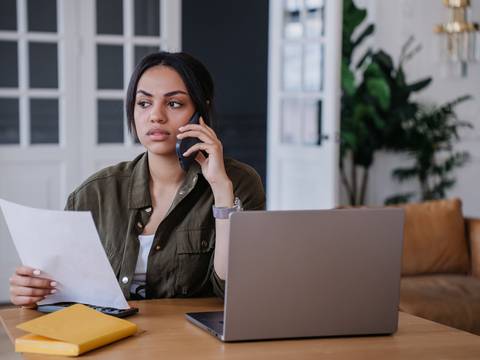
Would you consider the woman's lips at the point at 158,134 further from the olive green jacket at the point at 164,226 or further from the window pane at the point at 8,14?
the window pane at the point at 8,14

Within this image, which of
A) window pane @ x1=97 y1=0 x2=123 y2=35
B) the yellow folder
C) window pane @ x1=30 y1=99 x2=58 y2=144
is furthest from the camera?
window pane @ x1=97 y1=0 x2=123 y2=35

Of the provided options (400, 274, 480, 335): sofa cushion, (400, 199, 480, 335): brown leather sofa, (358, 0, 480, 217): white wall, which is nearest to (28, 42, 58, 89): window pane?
(400, 199, 480, 335): brown leather sofa

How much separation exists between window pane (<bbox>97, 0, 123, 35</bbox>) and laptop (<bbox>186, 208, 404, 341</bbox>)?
415 centimetres

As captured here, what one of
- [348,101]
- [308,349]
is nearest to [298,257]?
[308,349]

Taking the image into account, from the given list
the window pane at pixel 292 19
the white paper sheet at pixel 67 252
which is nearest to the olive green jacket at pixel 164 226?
the white paper sheet at pixel 67 252

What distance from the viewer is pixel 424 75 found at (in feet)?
22.1

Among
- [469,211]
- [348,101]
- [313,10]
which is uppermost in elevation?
[313,10]

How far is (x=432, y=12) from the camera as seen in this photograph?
6742 millimetres

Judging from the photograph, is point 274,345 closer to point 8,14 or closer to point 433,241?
point 433,241

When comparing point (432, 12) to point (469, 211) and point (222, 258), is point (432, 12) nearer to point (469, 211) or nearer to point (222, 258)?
point (469, 211)

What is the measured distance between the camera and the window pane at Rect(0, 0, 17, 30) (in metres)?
5.23

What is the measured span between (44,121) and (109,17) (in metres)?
0.86

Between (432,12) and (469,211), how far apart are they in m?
1.77

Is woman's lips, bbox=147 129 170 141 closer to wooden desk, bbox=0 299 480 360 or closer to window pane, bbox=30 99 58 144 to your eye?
wooden desk, bbox=0 299 480 360
